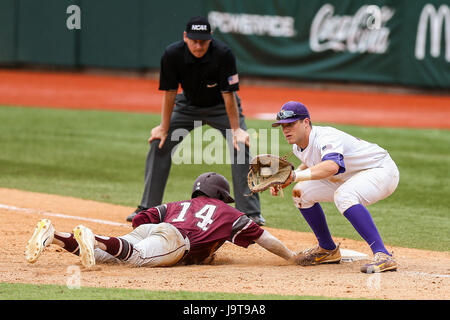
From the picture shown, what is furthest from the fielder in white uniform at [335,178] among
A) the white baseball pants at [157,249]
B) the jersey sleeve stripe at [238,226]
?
the white baseball pants at [157,249]

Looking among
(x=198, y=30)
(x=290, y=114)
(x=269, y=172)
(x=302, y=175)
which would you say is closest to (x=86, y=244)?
(x=269, y=172)

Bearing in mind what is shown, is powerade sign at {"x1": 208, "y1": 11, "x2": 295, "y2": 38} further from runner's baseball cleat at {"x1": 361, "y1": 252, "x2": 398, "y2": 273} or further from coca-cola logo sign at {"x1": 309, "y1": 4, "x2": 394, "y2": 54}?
runner's baseball cleat at {"x1": 361, "y1": 252, "x2": 398, "y2": 273}

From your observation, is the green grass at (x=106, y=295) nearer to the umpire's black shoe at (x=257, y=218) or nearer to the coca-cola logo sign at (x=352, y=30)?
the umpire's black shoe at (x=257, y=218)

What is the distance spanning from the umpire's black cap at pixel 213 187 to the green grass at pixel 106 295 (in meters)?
1.31

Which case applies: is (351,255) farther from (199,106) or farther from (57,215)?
(57,215)

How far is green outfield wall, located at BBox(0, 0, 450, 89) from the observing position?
18797mm

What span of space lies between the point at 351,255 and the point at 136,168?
4.75 m

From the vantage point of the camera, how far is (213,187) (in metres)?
5.91

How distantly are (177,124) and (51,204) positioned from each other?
169cm

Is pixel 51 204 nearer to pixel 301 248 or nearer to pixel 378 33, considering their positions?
pixel 301 248

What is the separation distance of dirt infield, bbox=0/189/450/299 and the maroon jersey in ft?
0.62

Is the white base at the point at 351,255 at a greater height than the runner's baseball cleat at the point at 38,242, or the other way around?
the runner's baseball cleat at the point at 38,242

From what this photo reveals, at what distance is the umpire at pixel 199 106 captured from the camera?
7504mm

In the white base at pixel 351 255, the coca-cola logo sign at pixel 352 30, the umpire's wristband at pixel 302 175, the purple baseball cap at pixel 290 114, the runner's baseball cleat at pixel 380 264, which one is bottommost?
the white base at pixel 351 255
